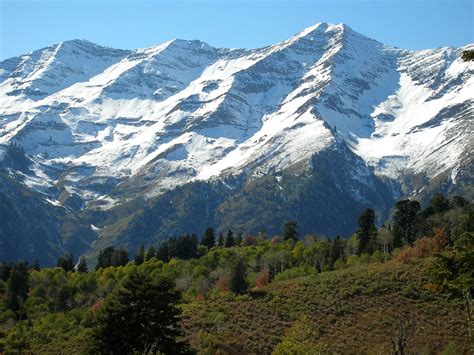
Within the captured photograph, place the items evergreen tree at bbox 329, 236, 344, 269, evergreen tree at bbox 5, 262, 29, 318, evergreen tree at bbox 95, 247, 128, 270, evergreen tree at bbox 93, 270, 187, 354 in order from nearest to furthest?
1. evergreen tree at bbox 93, 270, 187, 354
2. evergreen tree at bbox 5, 262, 29, 318
3. evergreen tree at bbox 329, 236, 344, 269
4. evergreen tree at bbox 95, 247, 128, 270

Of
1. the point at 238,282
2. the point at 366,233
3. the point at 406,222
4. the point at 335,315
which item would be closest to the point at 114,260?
the point at 366,233

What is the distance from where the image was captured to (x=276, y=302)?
323 feet

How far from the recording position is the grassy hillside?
8194 cm

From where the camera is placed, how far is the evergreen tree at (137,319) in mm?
53000

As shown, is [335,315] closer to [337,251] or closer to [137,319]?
[137,319]

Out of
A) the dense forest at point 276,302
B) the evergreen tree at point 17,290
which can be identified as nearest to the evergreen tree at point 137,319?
the dense forest at point 276,302

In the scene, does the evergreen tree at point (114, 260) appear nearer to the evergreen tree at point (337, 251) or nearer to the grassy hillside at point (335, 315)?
the evergreen tree at point (337, 251)

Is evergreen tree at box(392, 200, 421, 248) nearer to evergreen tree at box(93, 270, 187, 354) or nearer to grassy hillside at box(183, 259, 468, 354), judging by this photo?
grassy hillside at box(183, 259, 468, 354)

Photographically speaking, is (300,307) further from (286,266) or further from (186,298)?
(286,266)

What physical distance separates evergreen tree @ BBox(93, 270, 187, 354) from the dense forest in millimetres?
82

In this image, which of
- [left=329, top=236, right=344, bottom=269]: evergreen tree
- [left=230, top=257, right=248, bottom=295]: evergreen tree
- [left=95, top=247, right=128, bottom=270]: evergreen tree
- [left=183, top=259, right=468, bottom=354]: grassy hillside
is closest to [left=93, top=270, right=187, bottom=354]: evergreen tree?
[left=183, top=259, right=468, bottom=354]: grassy hillside

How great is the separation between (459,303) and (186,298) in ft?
139

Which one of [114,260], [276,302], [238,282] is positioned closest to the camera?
[276,302]

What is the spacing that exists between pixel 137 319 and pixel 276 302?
1848 inches
